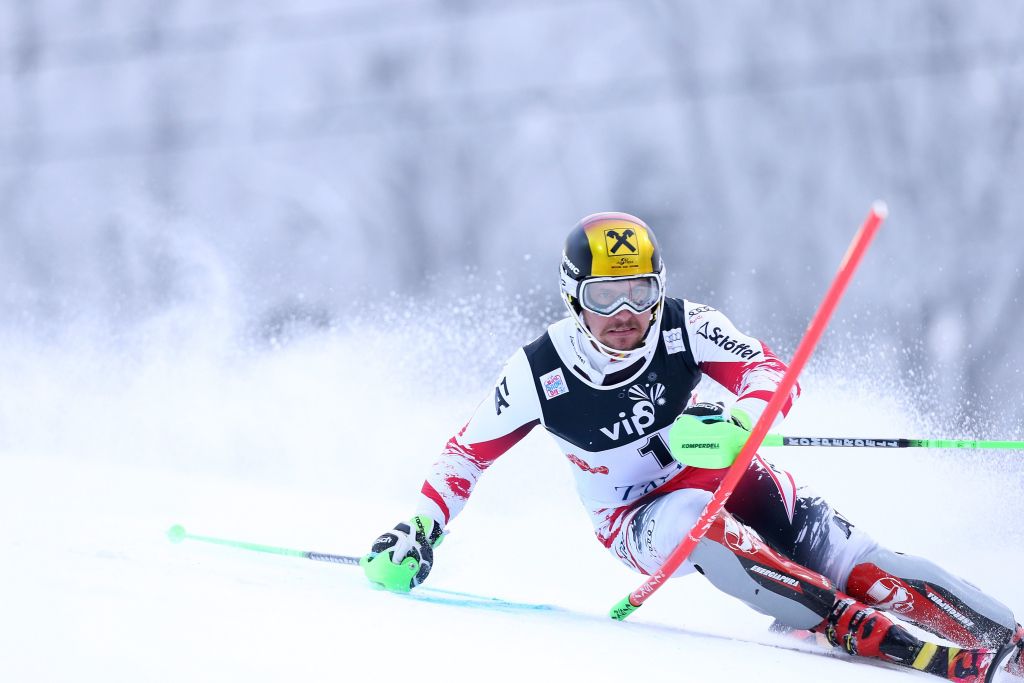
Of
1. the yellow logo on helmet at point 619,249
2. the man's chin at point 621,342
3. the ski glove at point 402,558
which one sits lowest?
the ski glove at point 402,558

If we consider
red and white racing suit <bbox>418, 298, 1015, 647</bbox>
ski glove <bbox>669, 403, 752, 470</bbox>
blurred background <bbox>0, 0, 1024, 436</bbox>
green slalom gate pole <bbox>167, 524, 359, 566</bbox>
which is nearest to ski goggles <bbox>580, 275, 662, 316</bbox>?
red and white racing suit <bbox>418, 298, 1015, 647</bbox>

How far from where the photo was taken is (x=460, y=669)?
1.81 m

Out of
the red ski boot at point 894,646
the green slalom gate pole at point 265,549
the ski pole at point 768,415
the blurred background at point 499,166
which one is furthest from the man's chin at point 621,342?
Answer: the blurred background at point 499,166

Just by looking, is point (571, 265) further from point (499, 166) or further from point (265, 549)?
point (499, 166)

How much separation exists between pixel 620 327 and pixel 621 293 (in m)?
0.10

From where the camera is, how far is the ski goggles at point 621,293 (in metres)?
2.68

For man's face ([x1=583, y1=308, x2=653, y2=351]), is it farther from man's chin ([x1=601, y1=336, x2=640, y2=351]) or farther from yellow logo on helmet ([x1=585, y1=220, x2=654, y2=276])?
yellow logo on helmet ([x1=585, y1=220, x2=654, y2=276])

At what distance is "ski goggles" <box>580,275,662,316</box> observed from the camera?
2.68 meters

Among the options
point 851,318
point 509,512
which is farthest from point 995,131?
point 509,512

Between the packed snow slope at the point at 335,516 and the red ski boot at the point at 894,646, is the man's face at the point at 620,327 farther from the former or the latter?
the red ski boot at the point at 894,646

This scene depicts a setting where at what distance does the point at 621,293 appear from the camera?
2.68 meters

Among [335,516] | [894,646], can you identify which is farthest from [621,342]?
[335,516]

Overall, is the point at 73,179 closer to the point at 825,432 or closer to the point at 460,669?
the point at 825,432

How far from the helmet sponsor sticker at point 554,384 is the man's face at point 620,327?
0.65ft
